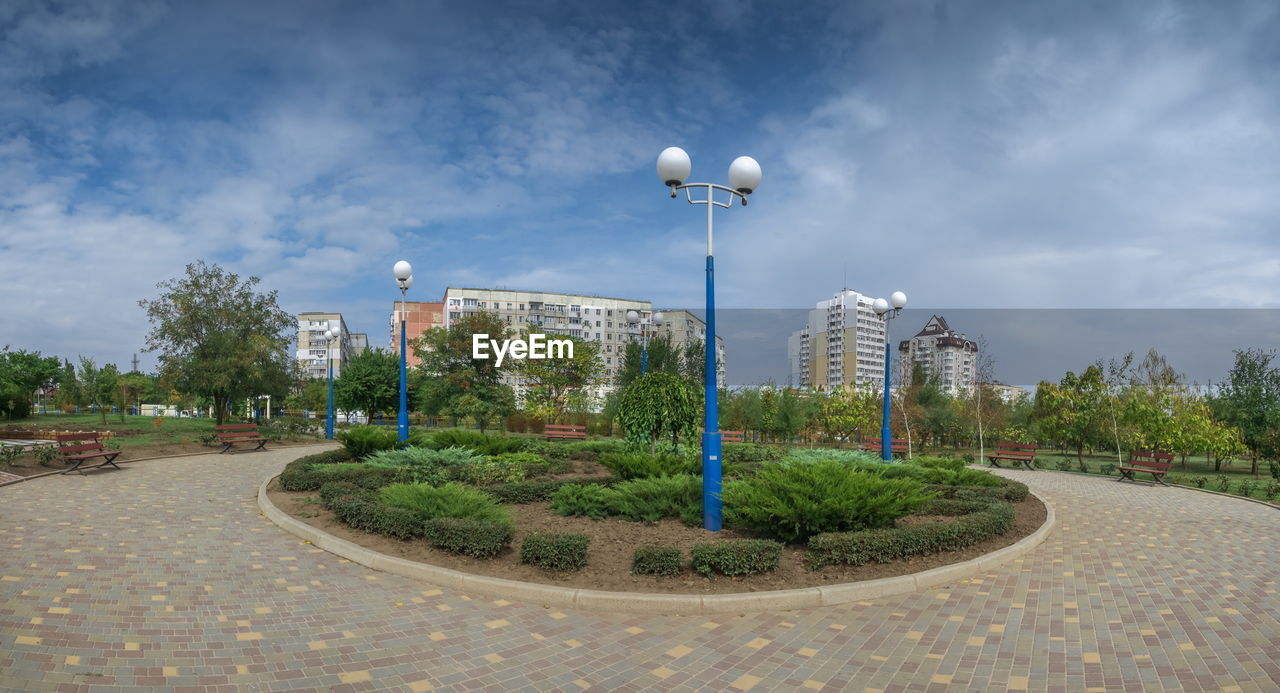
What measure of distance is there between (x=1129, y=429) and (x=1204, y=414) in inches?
78.4

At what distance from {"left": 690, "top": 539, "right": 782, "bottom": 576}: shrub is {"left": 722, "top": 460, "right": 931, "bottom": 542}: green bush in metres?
0.90

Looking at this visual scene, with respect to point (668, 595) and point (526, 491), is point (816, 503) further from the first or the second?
point (526, 491)

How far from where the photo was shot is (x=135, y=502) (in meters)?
9.48

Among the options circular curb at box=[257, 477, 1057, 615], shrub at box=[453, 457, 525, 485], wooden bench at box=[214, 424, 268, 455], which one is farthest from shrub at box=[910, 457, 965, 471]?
wooden bench at box=[214, 424, 268, 455]

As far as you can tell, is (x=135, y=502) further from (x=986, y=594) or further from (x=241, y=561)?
(x=986, y=594)

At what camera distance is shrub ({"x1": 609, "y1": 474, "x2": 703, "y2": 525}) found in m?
8.10

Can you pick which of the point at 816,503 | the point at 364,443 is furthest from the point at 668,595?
the point at 364,443

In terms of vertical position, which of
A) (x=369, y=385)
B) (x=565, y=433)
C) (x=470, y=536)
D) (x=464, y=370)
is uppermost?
(x=464, y=370)

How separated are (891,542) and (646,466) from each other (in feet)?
14.2

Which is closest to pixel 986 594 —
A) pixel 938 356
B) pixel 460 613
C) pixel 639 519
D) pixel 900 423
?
pixel 639 519

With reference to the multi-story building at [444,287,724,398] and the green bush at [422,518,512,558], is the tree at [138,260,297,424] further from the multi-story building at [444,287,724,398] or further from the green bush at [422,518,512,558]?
the multi-story building at [444,287,724,398]

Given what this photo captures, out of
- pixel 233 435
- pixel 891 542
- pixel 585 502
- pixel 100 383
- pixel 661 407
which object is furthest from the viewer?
pixel 100 383

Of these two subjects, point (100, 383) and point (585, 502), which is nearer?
point (585, 502)

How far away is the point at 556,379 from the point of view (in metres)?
30.8
